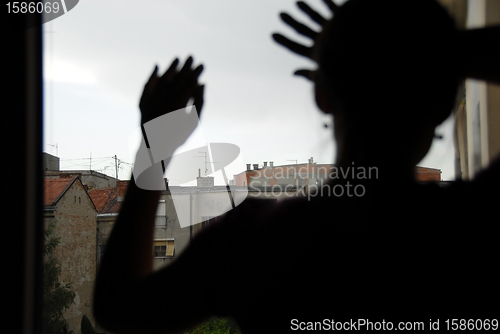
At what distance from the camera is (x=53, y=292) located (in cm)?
75

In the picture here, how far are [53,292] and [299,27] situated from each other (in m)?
0.64

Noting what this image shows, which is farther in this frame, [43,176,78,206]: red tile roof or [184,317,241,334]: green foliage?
[43,176,78,206]: red tile roof

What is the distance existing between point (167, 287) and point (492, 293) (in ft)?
1.56

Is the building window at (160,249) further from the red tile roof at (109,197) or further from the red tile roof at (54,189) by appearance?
the red tile roof at (54,189)

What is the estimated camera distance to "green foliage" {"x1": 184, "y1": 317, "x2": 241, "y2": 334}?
0.59 m

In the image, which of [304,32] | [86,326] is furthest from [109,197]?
[304,32]

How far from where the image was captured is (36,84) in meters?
0.80

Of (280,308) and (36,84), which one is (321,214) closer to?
(280,308)

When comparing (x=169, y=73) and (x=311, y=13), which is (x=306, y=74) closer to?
(x=311, y=13)

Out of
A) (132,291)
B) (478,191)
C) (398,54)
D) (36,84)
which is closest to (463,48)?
(398,54)

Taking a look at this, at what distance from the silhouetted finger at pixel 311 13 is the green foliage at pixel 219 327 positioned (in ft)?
1.59

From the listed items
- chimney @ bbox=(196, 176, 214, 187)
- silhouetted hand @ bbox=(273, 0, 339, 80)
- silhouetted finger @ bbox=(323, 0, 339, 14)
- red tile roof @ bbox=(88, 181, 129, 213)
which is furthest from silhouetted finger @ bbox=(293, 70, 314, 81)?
red tile roof @ bbox=(88, 181, 129, 213)

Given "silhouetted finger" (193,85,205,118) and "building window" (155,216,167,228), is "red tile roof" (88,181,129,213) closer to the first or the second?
"building window" (155,216,167,228)

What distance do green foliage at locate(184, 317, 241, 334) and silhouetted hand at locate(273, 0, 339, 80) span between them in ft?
1.31
